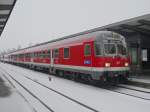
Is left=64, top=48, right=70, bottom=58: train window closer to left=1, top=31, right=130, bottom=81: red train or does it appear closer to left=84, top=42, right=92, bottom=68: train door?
left=1, top=31, right=130, bottom=81: red train

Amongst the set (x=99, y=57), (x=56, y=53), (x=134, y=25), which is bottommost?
(x=99, y=57)

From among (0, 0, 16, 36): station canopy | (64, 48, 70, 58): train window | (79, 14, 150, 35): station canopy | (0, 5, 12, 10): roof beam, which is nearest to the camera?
(0, 0, 16, 36): station canopy

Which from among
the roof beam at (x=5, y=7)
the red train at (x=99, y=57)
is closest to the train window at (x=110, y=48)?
the red train at (x=99, y=57)

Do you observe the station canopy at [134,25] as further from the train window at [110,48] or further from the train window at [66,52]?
the train window at [66,52]

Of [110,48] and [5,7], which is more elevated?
[5,7]

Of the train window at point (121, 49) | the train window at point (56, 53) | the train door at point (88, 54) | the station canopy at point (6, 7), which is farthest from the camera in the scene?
the train window at point (56, 53)

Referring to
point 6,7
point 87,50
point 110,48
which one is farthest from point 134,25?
point 6,7

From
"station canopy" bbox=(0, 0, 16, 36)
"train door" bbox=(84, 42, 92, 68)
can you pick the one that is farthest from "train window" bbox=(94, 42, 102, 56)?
"station canopy" bbox=(0, 0, 16, 36)

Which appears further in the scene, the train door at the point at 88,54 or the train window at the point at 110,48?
the train door at the point at 88,54

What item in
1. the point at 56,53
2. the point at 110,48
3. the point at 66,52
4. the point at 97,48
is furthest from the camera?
the point at 56,53

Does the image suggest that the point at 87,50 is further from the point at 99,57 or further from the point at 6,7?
the point at 6,7

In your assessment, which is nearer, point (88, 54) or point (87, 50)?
point (88, 54)

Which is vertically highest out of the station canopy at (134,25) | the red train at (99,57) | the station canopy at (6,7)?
the station canopy at (6,7)

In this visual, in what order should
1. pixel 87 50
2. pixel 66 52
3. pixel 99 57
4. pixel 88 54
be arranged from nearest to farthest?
pixel 99 57 < pixel 88 54 < pixel 87 50 < pixel 66 52
